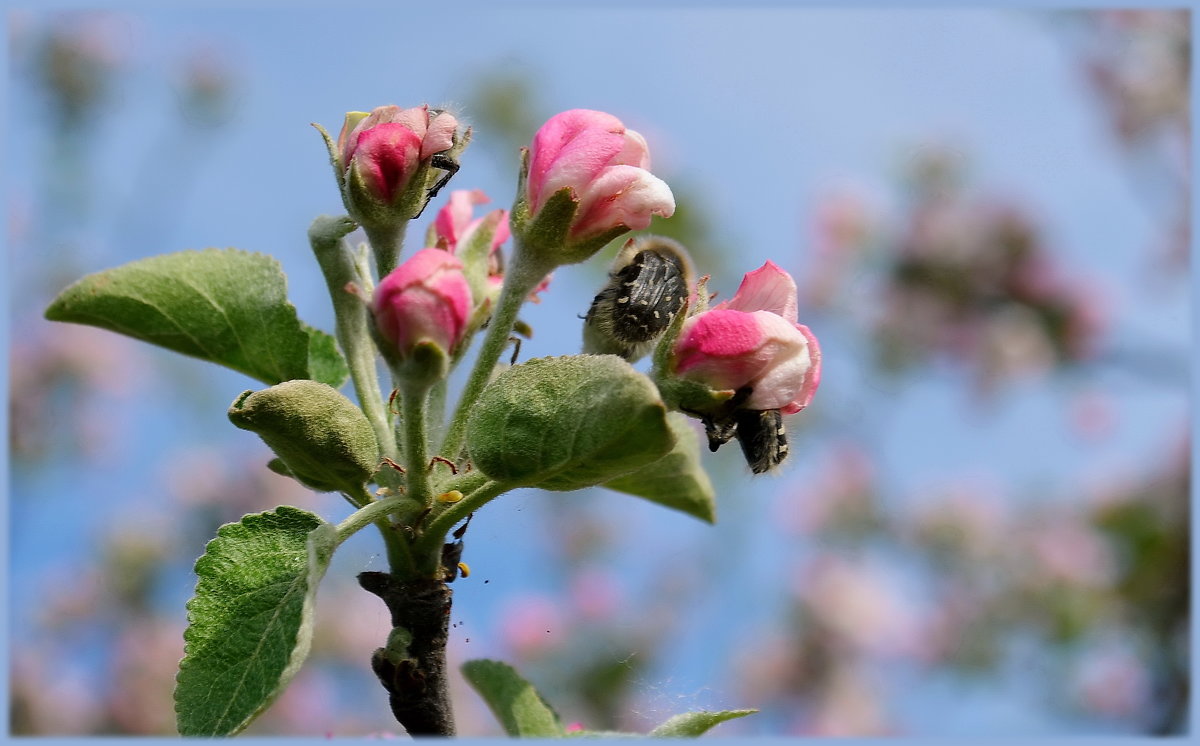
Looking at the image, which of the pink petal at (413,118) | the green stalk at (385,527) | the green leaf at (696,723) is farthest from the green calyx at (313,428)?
the green leaf at (696,723)

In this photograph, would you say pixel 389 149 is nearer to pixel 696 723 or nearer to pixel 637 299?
pixel 637 299

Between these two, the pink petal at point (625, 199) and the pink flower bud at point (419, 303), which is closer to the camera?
the pink flower bud at point (419, 303)

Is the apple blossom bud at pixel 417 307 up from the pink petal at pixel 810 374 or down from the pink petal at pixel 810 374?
up

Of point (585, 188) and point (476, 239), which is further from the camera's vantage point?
point (476, 239)

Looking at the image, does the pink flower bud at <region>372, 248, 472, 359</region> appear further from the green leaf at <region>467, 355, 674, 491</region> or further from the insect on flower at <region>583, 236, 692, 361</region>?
the insect on flower at <region>583, 236, 692, 361</region>

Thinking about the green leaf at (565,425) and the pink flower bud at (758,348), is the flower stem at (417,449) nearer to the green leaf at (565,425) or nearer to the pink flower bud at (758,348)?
the green leaf at (565,425)

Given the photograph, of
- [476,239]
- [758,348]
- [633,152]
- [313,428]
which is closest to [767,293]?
[758,348]
